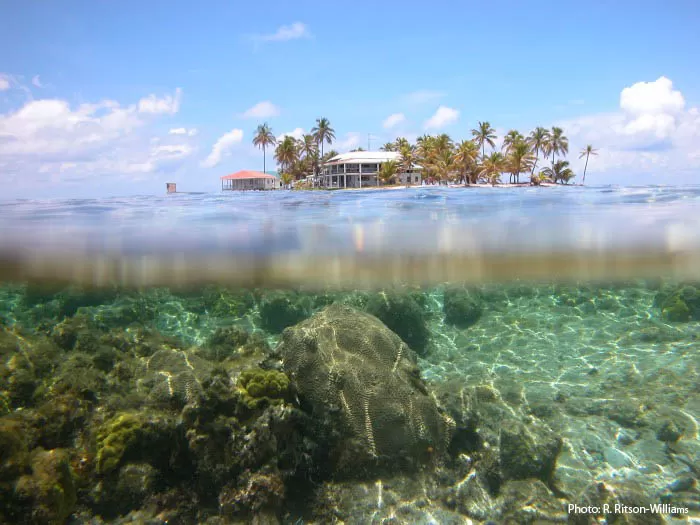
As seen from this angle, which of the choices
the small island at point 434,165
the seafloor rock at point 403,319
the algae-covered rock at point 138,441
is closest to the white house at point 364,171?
the small island at point 434,165

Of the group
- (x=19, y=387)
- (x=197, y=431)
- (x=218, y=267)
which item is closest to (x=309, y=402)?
(x=197, y=431)

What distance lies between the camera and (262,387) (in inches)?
255

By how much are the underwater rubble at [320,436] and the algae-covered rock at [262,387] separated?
3 centimetres

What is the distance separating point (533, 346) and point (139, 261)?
51.0 ft

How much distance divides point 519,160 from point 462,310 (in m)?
46.5

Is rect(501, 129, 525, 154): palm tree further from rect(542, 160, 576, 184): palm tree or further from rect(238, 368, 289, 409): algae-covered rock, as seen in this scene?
rect(238, 368, 289, 409): algae-covered rock

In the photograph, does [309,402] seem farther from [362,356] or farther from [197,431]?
[197,431]

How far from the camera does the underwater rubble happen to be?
18.7ft

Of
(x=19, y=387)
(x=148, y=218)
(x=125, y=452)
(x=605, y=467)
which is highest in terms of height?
(x=148, y=218)

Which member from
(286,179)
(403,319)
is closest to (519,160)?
(286,179)

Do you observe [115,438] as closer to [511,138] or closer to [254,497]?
[254,497]

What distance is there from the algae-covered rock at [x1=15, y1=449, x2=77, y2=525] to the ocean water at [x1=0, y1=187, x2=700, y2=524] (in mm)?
26

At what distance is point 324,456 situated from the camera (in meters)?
6.52

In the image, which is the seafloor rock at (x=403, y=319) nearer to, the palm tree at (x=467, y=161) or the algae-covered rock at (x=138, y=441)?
the algae-covered rock at (x=138, y=441)
